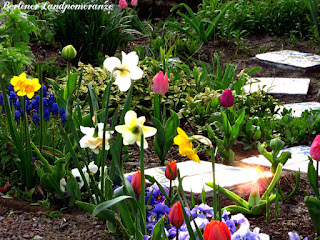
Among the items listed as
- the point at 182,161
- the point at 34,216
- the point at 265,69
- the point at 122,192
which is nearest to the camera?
the point at 122,192

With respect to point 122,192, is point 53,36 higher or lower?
higher

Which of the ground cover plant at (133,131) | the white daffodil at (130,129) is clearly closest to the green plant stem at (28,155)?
the ground cover plant at (133,131)

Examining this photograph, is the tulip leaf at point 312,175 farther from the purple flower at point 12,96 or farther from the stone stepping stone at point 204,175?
the purple flower at point 12,96

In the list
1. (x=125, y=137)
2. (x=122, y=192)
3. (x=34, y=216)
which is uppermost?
(x=125, y=137)

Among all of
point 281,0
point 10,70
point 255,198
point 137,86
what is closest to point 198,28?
point 281,0

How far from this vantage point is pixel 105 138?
5.88 feet

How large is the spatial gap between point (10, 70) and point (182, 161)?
1.31m

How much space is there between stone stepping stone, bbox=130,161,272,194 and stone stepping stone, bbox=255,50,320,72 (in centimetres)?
220

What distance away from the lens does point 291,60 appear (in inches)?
184

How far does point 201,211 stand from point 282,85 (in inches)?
99.2

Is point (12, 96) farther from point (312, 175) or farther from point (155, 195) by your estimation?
point (312, 175)

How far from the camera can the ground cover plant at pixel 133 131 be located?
1.70 meters

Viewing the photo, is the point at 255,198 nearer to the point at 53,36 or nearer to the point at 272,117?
the point at 272,117

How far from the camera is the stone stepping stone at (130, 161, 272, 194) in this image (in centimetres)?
236
